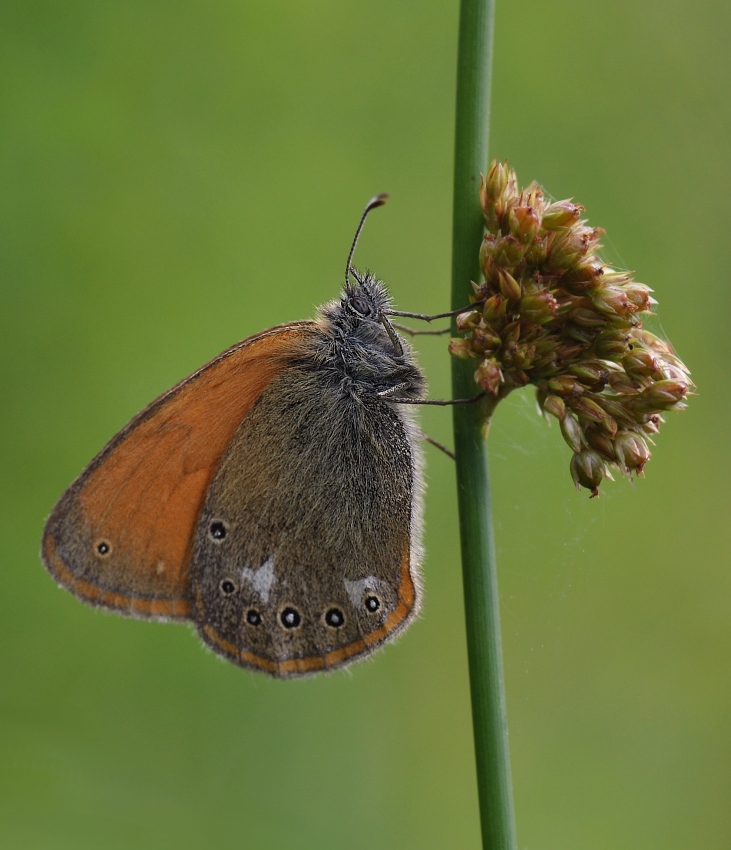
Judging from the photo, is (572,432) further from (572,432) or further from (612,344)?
(612,344)

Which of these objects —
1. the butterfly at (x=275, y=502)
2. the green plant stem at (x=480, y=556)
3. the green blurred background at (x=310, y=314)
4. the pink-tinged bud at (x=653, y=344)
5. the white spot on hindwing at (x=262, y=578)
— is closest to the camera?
the green plant stem at (x=480, y=556)

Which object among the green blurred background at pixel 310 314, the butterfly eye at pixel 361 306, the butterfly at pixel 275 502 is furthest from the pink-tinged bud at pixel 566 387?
the green blurred background at pixel 310 314

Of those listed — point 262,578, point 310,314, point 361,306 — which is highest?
point 310,314

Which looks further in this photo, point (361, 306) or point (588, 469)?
point (361, 306)

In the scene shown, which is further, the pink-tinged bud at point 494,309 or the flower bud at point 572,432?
the flower bud at point 572,432

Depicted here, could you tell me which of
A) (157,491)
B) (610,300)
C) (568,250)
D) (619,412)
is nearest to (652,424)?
(619,412)

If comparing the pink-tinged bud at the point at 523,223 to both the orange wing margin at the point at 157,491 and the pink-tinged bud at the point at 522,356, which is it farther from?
the orange wing margin at the point at 157,491

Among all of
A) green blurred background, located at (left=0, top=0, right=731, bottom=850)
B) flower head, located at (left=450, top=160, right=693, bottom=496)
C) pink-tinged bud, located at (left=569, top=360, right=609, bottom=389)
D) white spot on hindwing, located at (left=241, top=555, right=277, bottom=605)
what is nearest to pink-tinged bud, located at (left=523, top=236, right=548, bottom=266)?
flower head, located at (left=450, top=160, right=693, bottom=496)
